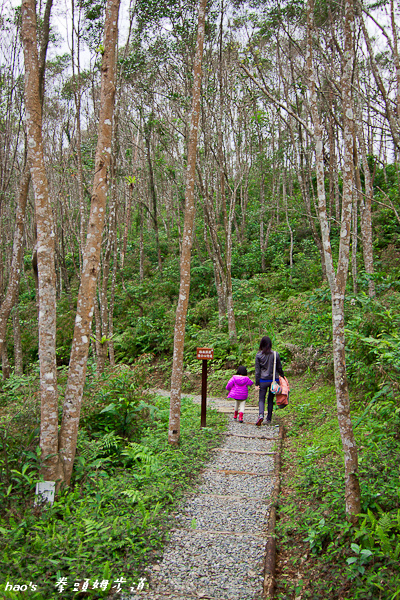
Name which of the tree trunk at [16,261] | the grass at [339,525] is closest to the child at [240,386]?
the grass at [339,525]

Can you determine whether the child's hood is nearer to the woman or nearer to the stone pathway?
the woman

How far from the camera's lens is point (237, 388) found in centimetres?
754

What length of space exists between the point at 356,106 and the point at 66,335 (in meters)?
15.0

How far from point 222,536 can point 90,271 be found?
3.42 meters

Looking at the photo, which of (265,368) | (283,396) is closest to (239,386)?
(265,368)

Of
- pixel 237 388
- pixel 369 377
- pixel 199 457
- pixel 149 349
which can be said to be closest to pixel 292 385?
pixel 237 388

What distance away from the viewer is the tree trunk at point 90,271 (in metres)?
4.50

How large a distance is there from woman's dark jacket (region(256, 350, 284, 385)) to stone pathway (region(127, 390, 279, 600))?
1.49m

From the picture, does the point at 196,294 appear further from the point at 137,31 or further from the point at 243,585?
the point at 243,585

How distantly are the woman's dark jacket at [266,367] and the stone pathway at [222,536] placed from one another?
4.90 feet

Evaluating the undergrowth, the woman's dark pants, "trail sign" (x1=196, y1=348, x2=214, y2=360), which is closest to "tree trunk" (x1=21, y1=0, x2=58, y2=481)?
the undergrowth

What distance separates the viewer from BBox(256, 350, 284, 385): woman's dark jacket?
7.06m

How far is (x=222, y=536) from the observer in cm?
372

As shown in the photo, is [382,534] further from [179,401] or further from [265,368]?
[265,368]
